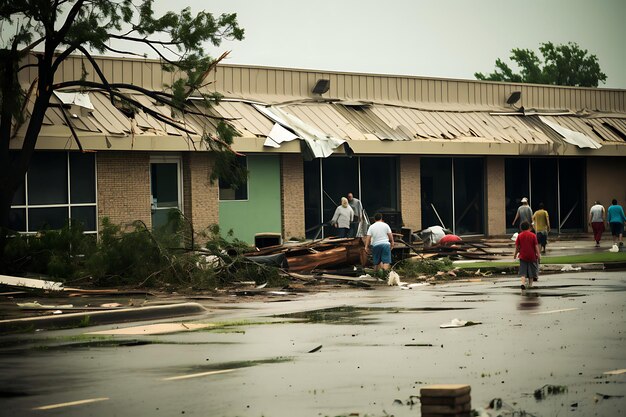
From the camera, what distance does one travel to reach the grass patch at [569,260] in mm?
30392

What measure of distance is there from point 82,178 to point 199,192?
429 centimetres

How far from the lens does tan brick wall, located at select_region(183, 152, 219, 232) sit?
37688mm

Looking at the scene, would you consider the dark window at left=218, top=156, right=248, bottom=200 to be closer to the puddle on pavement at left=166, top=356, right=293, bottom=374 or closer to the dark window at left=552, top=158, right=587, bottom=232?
the dark window at left=552, top=158, right=587, bottom=232

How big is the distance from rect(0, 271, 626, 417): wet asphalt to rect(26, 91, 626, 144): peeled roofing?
1606cm

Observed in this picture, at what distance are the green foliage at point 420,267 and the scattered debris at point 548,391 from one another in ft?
56.9

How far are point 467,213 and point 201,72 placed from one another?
18.7 m

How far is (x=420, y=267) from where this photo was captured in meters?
28.3

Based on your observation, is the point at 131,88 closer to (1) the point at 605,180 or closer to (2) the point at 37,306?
(2) the point at 37,306

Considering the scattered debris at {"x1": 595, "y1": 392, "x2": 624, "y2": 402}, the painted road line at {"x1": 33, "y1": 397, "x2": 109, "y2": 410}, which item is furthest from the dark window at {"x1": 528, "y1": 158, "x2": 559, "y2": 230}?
the painted road line at {"x1": 33, "y1": 397, "x2": 109, "y2": 410}

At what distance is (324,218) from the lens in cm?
4222

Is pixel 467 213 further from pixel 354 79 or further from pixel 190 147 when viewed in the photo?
pixel 190 147

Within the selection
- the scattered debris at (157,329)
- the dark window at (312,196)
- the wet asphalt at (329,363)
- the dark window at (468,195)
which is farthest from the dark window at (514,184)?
the scattered debris at (157,329)

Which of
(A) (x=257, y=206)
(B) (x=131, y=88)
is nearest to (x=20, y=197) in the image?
(B) (x=131, y=88)

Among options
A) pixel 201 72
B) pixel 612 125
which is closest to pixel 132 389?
pixel 201 72
